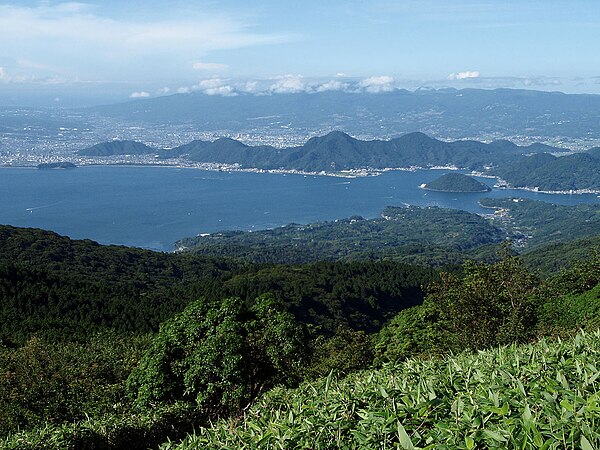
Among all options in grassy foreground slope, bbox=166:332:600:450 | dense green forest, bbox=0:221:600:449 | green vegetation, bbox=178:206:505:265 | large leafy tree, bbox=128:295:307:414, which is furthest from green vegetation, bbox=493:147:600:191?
grassy foreground slope, bbox=166:332:600:450

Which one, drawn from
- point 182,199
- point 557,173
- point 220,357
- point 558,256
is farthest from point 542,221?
point 220,357

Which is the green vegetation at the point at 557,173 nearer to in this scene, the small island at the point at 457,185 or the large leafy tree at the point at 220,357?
the small island at the point at 457,185

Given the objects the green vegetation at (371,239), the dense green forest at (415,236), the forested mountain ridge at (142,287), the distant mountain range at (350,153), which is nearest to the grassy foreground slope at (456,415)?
the forested mountain ridge at (142,287)

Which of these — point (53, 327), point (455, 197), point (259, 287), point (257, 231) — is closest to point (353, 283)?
point (259, 287)

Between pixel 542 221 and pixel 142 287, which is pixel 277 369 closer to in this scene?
pixel 142 287

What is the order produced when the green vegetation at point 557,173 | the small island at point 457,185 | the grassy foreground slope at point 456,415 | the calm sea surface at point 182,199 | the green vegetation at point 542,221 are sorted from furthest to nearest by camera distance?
the green vegetation at point 557,173 < the small island at point 457,185 < the calm sea surface at point 182,199 < the green vegetation at point 542,221 < the grassy foreground slope at point 456,415

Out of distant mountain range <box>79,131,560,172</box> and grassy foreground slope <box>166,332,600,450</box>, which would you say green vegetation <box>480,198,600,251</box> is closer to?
distant mountain range <box>79,131,560,172</box>
